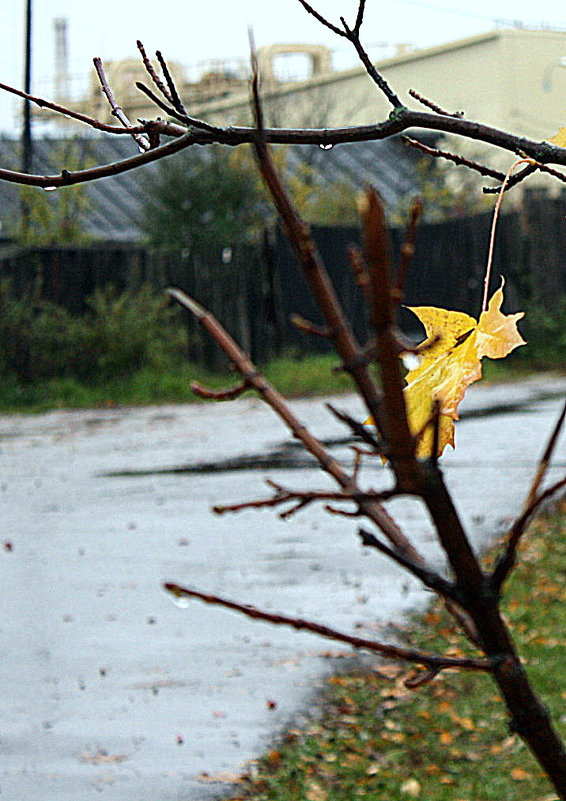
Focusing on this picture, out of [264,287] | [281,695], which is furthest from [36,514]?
[264,287]

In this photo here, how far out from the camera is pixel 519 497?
9062 millimetres

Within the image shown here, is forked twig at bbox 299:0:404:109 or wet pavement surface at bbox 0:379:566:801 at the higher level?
forked twig at bbox 299:0:404:109

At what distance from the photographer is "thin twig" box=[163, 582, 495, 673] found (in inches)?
24.6

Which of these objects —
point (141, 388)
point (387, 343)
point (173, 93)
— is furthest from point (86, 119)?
point (141, 388)

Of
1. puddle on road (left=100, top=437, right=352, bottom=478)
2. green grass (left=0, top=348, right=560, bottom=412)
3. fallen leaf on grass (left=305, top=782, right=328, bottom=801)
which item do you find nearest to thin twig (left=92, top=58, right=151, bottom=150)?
fallen leaf on grass (left=305, top=782, right=328, bottom=801)

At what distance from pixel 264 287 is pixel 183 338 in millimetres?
1853

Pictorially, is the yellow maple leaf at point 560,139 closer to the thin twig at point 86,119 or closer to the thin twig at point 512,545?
the thin twig at point 86,119

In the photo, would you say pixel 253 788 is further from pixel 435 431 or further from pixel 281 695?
pixel 435 431

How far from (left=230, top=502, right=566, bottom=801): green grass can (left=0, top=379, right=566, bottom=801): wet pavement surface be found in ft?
0.55

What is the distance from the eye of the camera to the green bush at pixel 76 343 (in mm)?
17297

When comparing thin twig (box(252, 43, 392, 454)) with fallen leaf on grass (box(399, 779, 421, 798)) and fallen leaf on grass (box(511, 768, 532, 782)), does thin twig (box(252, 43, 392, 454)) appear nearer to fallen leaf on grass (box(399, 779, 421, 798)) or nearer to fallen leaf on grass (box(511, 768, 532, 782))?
fallen leaf on grass (box(399, 779, 421, 798))

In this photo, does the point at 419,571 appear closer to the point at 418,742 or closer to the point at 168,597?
the point at 418,742

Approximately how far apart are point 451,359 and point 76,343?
666 inches

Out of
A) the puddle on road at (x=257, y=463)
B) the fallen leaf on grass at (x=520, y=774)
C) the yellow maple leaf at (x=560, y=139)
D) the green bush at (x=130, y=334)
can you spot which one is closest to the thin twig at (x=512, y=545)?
the yellow maple leaf at (x=560, y=139)
